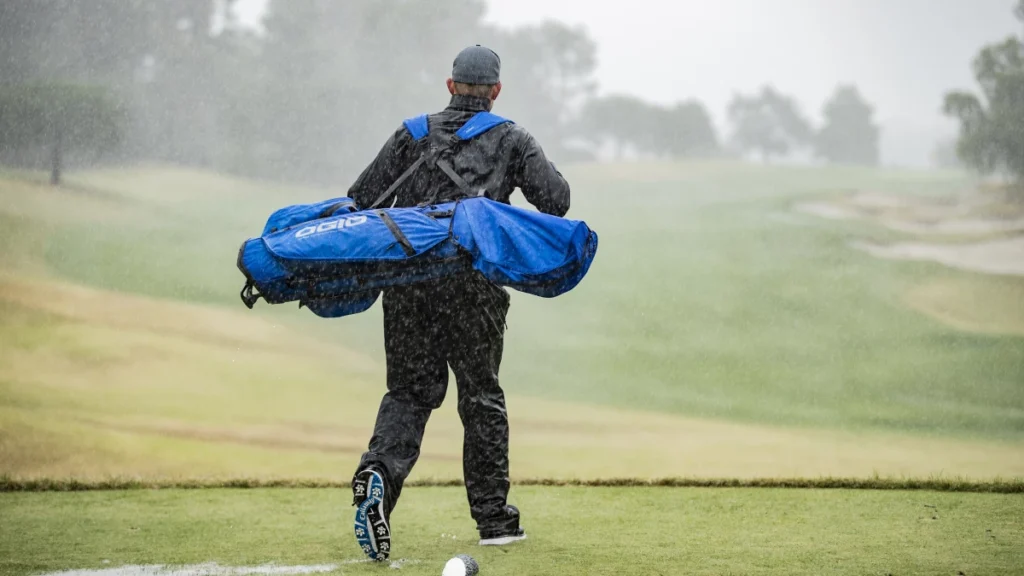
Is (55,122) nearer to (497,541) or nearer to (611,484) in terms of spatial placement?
(611,484)

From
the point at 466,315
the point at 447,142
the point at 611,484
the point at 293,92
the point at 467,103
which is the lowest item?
the point at 611,484

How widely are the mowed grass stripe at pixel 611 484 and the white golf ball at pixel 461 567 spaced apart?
6.63ft

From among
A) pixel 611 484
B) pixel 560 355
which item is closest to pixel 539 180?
pixel 611 484

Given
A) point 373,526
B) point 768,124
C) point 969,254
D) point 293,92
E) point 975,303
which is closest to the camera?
point 373,526

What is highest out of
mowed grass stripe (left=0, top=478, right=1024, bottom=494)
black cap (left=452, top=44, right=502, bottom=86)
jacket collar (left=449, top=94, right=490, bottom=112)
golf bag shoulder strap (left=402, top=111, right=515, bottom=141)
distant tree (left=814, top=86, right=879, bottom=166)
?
distant tree (left=814, top=86, right=879, bottom=166)

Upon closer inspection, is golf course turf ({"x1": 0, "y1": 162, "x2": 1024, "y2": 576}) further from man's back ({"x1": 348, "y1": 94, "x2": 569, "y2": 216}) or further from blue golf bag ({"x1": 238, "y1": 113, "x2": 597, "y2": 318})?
man's back ({"x1": 348, "y1": 94, "x2": 569, "y2": 216})

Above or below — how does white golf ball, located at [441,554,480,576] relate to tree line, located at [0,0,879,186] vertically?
below

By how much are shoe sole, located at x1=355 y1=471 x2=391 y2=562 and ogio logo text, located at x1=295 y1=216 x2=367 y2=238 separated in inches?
27.1

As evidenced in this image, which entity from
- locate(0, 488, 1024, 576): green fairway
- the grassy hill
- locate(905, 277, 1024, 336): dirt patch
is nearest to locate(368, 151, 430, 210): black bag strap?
locate(0, 488, 1024, 576): green fairway

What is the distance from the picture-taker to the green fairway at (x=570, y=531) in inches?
103

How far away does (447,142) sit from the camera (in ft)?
9.68

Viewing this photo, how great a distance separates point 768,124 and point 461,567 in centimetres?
1101

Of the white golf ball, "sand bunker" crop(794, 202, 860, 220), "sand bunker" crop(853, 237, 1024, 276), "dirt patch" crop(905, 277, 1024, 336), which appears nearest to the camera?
the white golf ball

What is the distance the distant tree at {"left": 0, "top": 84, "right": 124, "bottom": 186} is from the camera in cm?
862
